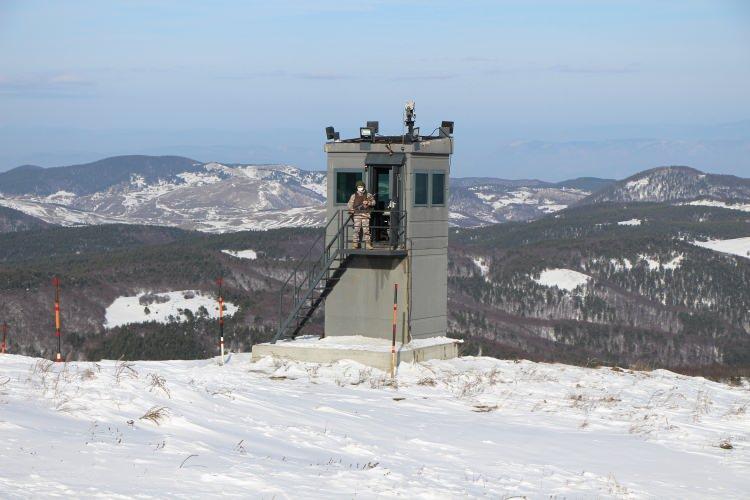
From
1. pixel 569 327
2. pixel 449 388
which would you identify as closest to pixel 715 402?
pixel 449 388

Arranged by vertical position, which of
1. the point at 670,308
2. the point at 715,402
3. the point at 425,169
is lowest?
the point at 670,308

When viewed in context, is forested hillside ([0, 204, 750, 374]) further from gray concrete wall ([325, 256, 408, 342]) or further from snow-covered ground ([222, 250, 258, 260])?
gray concrete wall ([325, 256, 408, 342])

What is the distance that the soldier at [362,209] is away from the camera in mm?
29219

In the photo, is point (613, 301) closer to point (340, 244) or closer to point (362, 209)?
point (340, 244)

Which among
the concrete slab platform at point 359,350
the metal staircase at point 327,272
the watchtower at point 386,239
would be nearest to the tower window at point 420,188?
the watchtower at point 386,239

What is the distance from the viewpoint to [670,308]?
15038cm

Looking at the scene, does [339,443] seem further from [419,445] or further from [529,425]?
[529,425]

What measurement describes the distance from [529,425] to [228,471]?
8.12 m

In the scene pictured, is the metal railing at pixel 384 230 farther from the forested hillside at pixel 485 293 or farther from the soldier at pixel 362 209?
the forested hillside at pixel 485 293

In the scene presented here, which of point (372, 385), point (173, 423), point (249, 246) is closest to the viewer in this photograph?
point (173, 423)

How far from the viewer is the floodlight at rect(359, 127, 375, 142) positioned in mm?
29797

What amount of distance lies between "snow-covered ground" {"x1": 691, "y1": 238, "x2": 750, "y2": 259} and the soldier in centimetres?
16033

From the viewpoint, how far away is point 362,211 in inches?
1155

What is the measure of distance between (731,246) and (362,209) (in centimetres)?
17225
